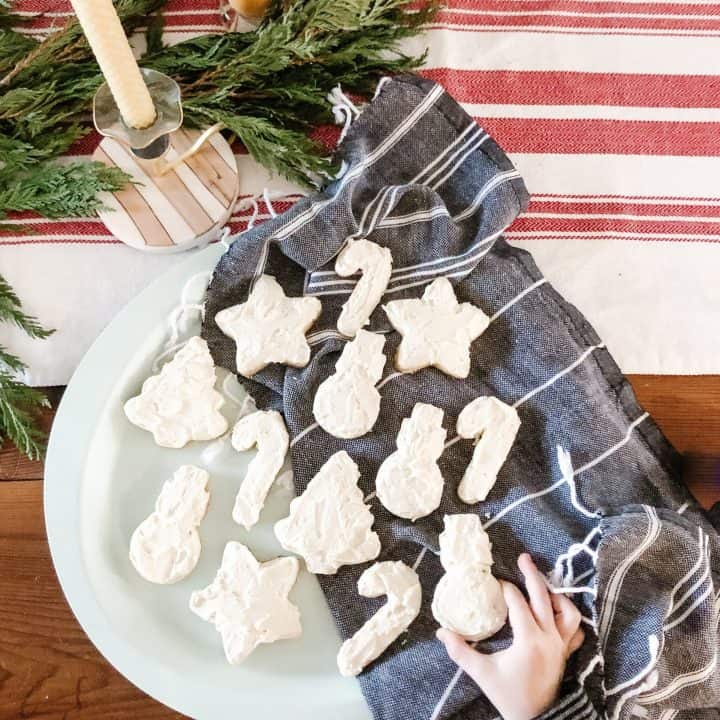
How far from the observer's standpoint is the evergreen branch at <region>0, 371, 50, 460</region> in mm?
777

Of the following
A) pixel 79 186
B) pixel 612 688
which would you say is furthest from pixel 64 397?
pixel 612 688

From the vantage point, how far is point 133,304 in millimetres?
788

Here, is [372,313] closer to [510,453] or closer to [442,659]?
[510,453]

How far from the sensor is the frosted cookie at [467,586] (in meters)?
0.69

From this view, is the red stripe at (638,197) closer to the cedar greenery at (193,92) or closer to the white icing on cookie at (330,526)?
the cedar greenery at (193,92)

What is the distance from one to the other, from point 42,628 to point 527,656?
0.45 meters

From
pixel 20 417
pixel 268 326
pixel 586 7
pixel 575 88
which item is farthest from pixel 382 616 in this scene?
pixel 586 7

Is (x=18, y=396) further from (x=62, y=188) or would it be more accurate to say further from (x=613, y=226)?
(x=613, y=226)

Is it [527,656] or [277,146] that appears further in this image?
[277,146]

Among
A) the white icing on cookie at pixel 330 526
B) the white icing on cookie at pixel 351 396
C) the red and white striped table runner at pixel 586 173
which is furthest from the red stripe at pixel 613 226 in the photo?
the white icing on cookie at pixel 330 526

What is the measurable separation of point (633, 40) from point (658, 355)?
36 centimetres

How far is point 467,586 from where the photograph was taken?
0.70 m

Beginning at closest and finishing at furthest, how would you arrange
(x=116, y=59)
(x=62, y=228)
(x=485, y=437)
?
1. (x=116, y=59)
2. (x=485, y=437)
3. (x=62, y=228)

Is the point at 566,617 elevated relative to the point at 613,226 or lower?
lower
